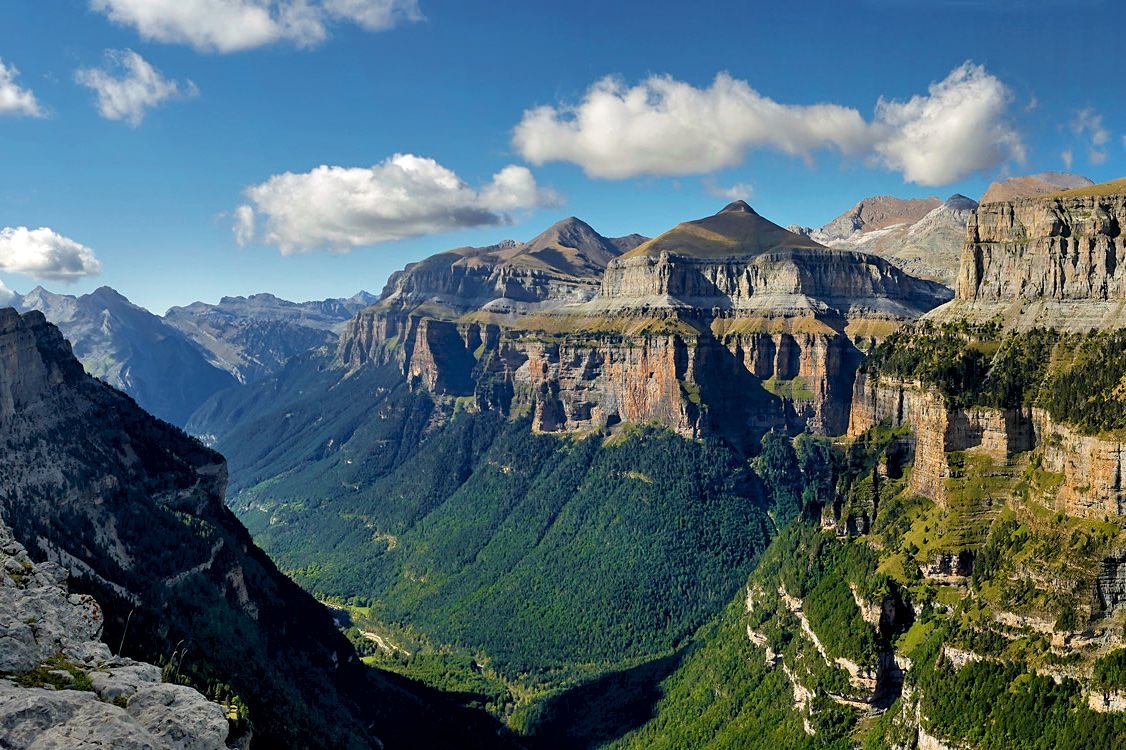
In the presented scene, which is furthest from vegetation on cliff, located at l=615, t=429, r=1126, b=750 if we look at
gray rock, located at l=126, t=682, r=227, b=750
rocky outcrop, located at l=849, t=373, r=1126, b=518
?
gray rock, located at l=126, t=682, r=227, b=750

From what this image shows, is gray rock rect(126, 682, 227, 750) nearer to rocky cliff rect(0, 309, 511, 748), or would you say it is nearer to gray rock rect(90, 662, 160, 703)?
gray rock rect(90, 662, 160, 703)

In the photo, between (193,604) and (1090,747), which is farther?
(193,604)

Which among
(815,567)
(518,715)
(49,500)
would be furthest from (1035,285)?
(49,500)

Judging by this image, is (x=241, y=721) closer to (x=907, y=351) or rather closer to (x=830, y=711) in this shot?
(x=830, y=711)

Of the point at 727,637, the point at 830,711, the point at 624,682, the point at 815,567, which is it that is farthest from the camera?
the point at 624,682

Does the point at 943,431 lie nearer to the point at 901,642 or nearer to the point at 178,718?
the point at 901,642

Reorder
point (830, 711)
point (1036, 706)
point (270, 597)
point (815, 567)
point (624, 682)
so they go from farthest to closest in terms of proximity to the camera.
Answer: point (624, 682) → point (815, 567) → point (270, 597) → point (830, 711) → point (1036, 706)

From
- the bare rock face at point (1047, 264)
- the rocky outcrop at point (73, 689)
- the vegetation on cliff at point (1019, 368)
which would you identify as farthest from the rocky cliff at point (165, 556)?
the bare rock face at point (1047, 264)
